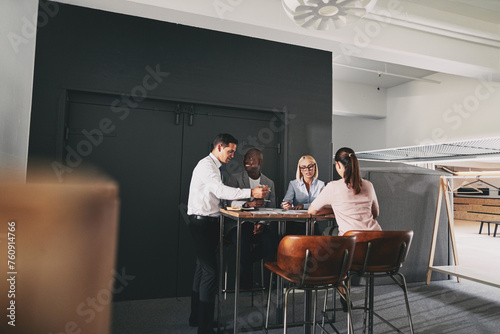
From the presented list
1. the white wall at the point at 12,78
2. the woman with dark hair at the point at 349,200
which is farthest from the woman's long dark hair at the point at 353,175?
the white wall at the point at 12,78

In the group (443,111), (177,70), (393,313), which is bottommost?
(393,313)

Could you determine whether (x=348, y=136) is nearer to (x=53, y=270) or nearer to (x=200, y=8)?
(x=200, y=8)

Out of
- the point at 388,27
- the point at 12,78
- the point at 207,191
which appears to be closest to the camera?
the point at 12,78

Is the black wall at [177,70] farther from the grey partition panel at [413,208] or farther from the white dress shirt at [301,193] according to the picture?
the grey partition panel at [413,208]

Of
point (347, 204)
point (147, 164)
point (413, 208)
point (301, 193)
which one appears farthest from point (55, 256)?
point (413, 208)

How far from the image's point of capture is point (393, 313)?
321 cm

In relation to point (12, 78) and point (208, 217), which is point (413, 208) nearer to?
point (208, 217)

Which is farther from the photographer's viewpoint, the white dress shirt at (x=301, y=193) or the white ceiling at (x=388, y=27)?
the white dress shirt at (x=301, y=193)

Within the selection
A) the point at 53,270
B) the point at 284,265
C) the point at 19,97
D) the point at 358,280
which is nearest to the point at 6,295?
the point at 53,270

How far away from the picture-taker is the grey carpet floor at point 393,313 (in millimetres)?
2838

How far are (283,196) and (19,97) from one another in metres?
2.78

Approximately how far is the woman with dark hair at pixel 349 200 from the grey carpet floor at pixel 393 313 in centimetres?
97

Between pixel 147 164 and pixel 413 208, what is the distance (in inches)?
137

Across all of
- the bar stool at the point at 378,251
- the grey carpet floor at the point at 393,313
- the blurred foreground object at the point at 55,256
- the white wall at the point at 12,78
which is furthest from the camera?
the grey carpet floor at the point at 393,313
